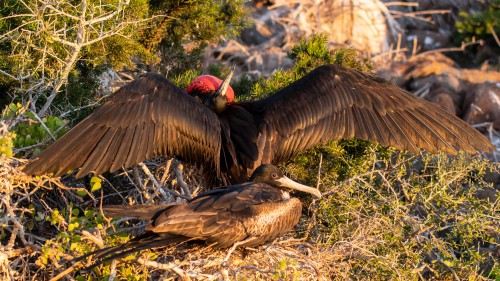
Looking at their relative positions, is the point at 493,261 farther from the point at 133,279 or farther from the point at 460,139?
the point at 133,279

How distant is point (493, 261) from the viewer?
17.9 ft

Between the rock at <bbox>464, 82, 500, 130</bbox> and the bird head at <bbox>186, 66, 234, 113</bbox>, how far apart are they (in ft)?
10.8

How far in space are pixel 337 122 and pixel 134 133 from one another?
118cm

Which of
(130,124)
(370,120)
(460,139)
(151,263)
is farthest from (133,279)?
(460,139)

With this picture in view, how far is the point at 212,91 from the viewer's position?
5.38m

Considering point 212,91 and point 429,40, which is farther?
point 429,40

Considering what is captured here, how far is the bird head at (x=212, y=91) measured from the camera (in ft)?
17.0

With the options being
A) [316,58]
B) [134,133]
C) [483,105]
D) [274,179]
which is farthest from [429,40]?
[134,133]

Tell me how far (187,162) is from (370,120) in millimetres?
1047

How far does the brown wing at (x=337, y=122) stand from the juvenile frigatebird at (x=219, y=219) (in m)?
0.69

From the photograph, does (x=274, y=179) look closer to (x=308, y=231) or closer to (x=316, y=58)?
(x=308, y=231)

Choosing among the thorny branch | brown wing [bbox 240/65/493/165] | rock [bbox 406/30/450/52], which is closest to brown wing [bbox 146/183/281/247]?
brown wing [bbox 240/65/493/165]

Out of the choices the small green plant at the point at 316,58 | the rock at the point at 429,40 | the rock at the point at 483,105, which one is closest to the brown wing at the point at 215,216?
the small green plant at the point at 316,58

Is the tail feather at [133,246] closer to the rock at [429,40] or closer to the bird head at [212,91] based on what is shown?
the bird head at [212,91]
